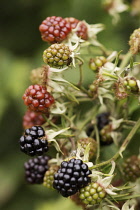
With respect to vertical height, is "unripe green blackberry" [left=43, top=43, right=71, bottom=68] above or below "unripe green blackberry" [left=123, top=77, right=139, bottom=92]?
above

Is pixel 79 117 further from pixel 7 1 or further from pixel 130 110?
pixel 7 1

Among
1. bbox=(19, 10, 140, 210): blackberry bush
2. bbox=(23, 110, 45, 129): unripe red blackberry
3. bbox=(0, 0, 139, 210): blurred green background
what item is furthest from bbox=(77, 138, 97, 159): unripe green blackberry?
bbox=(0, 0, 139, 210): blurred green background

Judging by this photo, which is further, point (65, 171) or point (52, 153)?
point (52, 153)

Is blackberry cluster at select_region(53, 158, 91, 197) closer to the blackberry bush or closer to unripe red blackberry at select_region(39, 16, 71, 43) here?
the blackberry bush

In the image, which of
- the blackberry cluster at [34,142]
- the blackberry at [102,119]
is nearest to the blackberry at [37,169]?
the blackberry cluster at [34,142]

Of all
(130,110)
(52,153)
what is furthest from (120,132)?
(52,153)

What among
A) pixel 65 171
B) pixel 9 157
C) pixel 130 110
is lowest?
pixel 9 157
